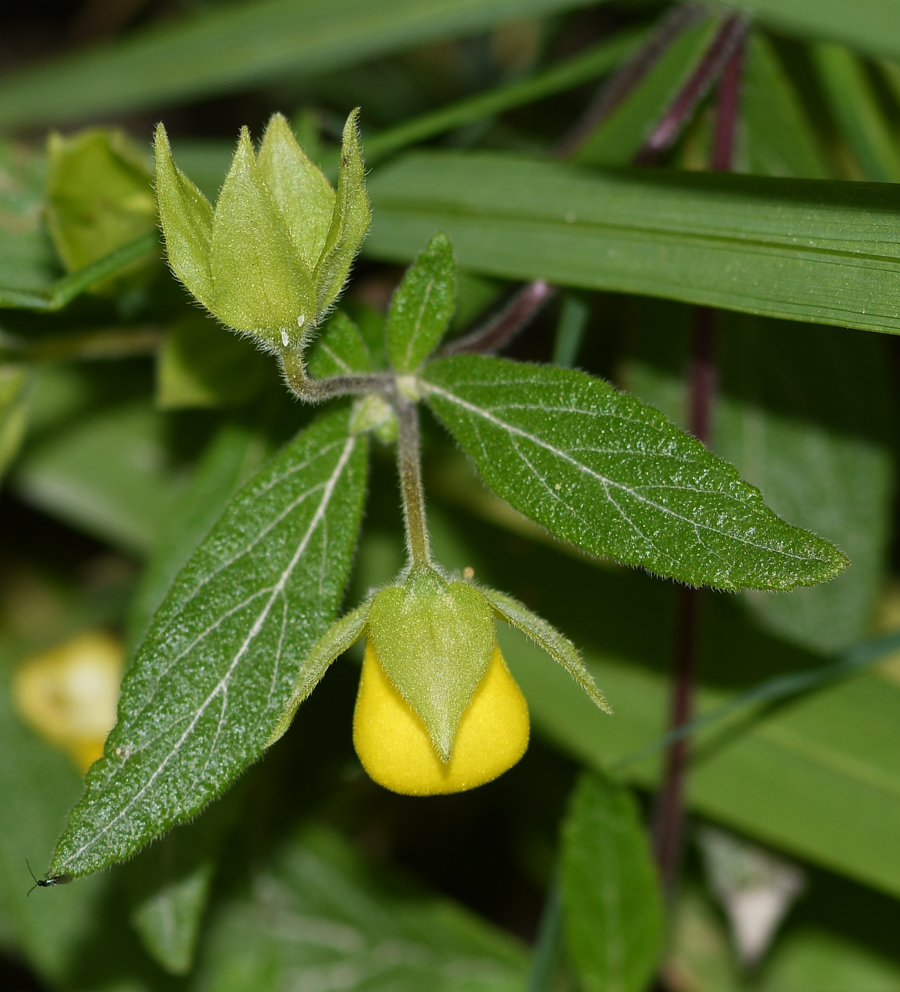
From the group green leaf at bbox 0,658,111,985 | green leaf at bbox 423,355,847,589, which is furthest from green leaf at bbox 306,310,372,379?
green leaf at bbox 0,658,111,985

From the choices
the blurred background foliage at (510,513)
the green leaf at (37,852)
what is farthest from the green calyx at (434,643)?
the green leaf at (37,852)

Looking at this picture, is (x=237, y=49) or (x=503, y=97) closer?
(x=503, y=97)

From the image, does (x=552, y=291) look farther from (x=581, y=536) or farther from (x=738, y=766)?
(x=738, y=766)

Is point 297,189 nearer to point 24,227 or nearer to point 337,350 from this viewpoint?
point 337,350

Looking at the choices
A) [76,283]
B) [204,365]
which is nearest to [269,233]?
[76,283]

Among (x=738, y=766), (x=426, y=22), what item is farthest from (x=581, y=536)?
(x=426, y=22)

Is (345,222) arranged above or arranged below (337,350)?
above

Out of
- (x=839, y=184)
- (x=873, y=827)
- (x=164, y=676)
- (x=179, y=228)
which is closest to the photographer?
(x=179, y=228)
